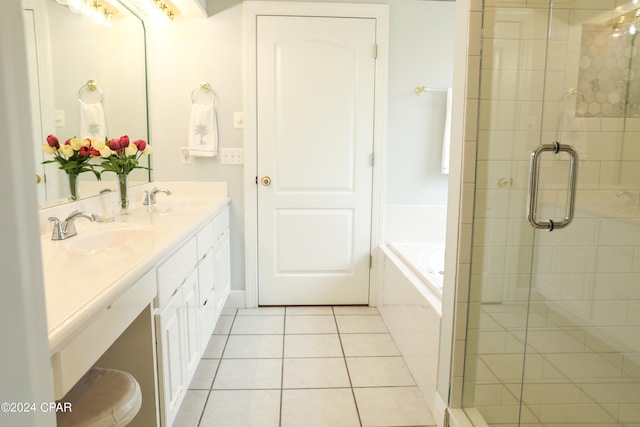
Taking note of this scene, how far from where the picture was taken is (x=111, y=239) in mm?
→ 1848

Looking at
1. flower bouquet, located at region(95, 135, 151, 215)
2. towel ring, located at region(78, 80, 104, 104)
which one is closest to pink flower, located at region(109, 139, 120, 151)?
flower bouquet, located at region(95, 135, 151, 215)

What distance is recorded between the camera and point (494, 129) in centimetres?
165

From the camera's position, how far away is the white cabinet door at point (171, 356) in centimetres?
157

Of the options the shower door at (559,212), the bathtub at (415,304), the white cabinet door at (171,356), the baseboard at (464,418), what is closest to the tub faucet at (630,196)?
the shower door at (559,212)

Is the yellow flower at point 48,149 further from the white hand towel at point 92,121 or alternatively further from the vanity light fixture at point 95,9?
the vanity light fixture at point 95,9

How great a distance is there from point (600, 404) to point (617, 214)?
0.61 metres

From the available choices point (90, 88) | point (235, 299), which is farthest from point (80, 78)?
point (235, 299)

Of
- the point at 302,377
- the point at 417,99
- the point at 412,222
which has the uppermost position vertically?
the point at 417,99

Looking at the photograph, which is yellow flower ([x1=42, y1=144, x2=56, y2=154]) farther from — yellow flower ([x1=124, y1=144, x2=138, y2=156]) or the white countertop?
yellow flower ([x1=124, y1=144, x2=138, y2=156])

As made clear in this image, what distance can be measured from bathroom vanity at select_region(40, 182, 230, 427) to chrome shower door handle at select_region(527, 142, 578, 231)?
4.21 feet

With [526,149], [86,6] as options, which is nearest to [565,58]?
[526,149]

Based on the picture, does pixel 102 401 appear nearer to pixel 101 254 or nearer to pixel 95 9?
pixel 101 254

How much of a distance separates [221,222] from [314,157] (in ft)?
2.70

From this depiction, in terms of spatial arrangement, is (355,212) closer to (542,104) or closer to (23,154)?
(542,104)
